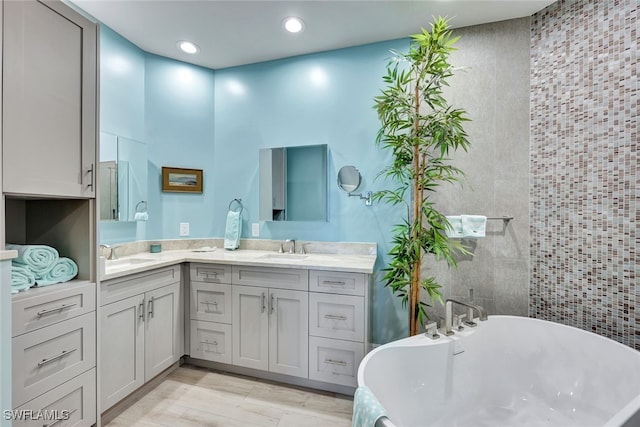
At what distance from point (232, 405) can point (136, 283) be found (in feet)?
3.45

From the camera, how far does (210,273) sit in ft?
7.55

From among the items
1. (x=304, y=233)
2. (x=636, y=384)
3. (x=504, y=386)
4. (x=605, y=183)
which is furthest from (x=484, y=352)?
(x=304, y=233)

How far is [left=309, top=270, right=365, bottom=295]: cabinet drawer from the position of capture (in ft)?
6.42

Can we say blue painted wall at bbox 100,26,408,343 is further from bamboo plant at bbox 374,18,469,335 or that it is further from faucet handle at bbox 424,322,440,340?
faucet handle at bbox 424,322,440,340

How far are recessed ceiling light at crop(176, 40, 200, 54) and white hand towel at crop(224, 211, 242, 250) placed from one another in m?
1.52

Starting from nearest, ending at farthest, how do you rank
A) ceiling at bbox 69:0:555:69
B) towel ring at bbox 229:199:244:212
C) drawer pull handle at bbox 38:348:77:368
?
drawer pull handle at bbox 38:348:77:368
ceiling at bbox 69:0:555:69
towel ring at bbox 229:199:244:212

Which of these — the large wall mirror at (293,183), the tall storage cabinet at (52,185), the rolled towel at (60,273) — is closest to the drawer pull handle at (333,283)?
the large wall mirror at (293,183)

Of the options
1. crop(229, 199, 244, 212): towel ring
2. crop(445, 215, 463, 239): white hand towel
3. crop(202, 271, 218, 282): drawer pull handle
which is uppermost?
crop(229, 199, 244, 212): towel ring

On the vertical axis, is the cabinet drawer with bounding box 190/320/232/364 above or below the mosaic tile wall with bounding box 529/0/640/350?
below

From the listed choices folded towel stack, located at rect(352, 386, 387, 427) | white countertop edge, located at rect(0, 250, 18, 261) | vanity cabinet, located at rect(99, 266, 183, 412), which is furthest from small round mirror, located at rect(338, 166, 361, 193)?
white countertop edge, located at rect(0, 250, 18, 261)

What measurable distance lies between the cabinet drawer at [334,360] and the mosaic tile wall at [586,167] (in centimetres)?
142

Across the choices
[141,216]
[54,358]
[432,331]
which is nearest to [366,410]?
[432,331]

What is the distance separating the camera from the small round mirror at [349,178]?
251 centimetres

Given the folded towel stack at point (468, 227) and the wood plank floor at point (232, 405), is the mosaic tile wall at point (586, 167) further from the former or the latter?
the wood plank floor at point (232, 405)
